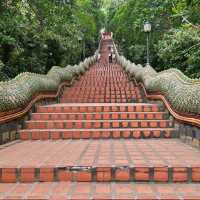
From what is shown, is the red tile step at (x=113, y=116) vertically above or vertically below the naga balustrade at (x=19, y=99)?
below

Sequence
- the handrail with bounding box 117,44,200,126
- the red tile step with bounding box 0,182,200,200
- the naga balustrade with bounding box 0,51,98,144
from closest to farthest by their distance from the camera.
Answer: the red tile step with bounding box 0,182,200,200 → the handrail with bounding box 117,44,200,126 → the naga balustrade with bounding box 0,51,98,144

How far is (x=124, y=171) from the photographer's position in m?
4.85

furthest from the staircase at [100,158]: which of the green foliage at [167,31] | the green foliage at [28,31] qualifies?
the green foliage at [28,31]

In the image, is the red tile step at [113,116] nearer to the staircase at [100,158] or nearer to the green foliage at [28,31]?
the staircase at [100,158]

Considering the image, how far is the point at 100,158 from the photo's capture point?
5.46m

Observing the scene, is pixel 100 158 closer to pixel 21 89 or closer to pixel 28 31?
pixel 21 89

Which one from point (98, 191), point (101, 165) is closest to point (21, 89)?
point (101, 165)

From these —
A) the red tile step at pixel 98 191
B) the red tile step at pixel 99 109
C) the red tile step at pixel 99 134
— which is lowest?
the red tile step at pixel 98 191

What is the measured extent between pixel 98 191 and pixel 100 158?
3.40ft

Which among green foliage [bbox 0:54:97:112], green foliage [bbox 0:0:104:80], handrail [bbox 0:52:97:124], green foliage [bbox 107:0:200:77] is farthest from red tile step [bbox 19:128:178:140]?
green foliage [bbox 0:0:104:80]

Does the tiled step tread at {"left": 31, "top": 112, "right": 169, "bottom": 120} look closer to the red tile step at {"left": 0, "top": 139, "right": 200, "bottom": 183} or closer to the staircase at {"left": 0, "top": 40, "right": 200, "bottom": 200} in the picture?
the staircase at {"left": 0, "top": 40, "right": 200, "bottom": 200}

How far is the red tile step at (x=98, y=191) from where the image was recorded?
13.8ft

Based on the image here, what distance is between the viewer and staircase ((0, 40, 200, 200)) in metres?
4.52

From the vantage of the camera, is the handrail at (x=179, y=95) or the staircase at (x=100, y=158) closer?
the staircase at (x=100, y=158)
